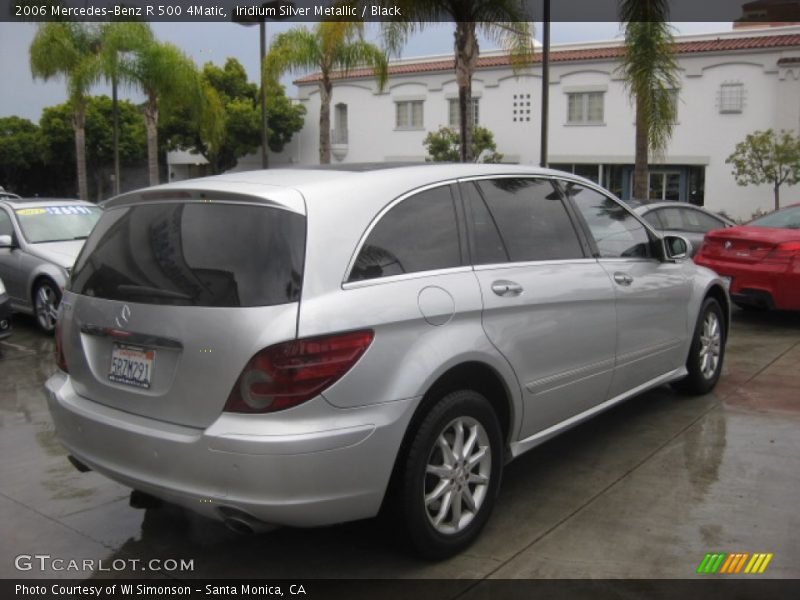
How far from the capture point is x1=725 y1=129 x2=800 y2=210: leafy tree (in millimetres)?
23203

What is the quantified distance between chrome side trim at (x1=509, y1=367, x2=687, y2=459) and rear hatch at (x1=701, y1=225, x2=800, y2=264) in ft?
11.9

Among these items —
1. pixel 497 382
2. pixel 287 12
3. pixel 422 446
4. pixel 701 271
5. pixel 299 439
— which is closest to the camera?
pixel 299 439

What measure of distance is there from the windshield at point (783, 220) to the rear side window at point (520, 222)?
555cm

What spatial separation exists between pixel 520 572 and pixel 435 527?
41cm

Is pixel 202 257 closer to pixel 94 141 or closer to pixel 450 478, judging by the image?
pixel 450 478

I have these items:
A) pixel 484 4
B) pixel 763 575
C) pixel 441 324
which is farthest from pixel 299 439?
pixel 484 4

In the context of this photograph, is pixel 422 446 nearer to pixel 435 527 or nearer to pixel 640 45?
pixel 435 527

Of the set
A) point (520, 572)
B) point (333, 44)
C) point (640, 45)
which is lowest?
point (520, 572)

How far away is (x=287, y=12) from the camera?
2027cm

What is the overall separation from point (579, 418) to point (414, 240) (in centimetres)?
152

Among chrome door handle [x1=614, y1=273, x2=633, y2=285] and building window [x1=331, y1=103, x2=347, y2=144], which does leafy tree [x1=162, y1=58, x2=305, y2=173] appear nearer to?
building window [x1=331, y1=103, x2=347, y2=144]

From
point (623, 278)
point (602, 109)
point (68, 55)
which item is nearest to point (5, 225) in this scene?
point (623, 278)

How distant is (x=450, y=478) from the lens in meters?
3.35

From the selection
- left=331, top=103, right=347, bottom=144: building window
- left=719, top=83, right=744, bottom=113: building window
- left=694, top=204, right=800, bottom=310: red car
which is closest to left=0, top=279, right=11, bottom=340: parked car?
left=694, top=204, right=800, bottom=310: red car
